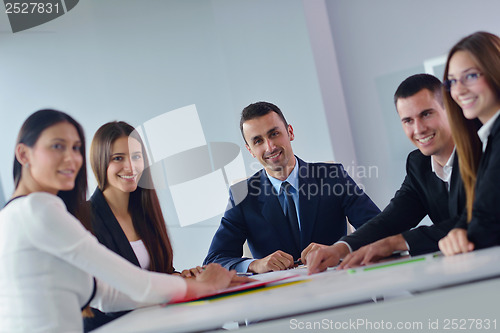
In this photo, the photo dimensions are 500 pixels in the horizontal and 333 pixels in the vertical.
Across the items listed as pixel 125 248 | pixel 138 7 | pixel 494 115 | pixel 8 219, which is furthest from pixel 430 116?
pixel 138 7

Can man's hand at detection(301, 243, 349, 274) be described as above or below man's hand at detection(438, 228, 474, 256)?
below

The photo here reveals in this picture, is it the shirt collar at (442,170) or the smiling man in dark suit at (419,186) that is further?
the shirt collar at (442,170)

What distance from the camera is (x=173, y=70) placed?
4.82 metres

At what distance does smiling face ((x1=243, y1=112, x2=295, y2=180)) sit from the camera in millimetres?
2822

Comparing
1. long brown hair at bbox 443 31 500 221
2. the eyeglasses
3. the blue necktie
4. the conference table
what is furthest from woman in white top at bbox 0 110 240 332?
the blue necktie

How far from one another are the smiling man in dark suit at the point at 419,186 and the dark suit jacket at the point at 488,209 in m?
0.30

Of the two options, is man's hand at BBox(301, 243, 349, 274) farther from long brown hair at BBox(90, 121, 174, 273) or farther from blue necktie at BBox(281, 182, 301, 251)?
long brown hair at BBox(90, 121, 174, 273)

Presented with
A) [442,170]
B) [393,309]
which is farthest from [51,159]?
[442,170]

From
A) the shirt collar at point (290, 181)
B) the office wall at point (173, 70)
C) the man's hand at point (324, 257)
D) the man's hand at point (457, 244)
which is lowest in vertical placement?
the man's hand at point (324, 257)

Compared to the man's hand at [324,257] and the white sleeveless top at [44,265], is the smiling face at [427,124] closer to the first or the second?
the man's hand at [324,257]

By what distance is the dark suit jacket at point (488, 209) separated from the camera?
141 cm

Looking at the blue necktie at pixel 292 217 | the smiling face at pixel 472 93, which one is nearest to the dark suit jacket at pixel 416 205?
the smiling face at pixel 472 93

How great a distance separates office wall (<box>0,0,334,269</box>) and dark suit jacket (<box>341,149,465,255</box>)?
2.29 meters

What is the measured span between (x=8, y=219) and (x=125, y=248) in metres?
1.06
